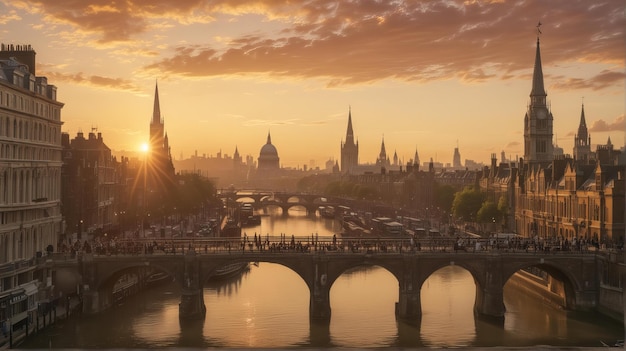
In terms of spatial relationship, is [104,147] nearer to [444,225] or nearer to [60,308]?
[60,308]

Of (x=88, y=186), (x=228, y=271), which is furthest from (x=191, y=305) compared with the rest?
(x=88, y=186)

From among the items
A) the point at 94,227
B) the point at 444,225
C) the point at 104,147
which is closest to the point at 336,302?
the point at 94,227

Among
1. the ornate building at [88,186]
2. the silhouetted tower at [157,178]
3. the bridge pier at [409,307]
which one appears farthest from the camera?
the silhouetted tower at [157,178]

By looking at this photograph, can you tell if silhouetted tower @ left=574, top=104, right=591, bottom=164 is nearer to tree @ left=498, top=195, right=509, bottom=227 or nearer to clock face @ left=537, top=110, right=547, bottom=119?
clock face @ left=537, top=110, right=547, bottom=119

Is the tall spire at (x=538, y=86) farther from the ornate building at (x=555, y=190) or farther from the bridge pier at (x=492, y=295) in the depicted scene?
the bridge pier at (x=492, y=295)

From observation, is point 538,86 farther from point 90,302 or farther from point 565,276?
point 90,302

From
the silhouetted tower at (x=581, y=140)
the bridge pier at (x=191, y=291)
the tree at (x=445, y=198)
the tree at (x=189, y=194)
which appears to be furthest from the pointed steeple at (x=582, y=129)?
the bridge pier at (x=191, y=291)
